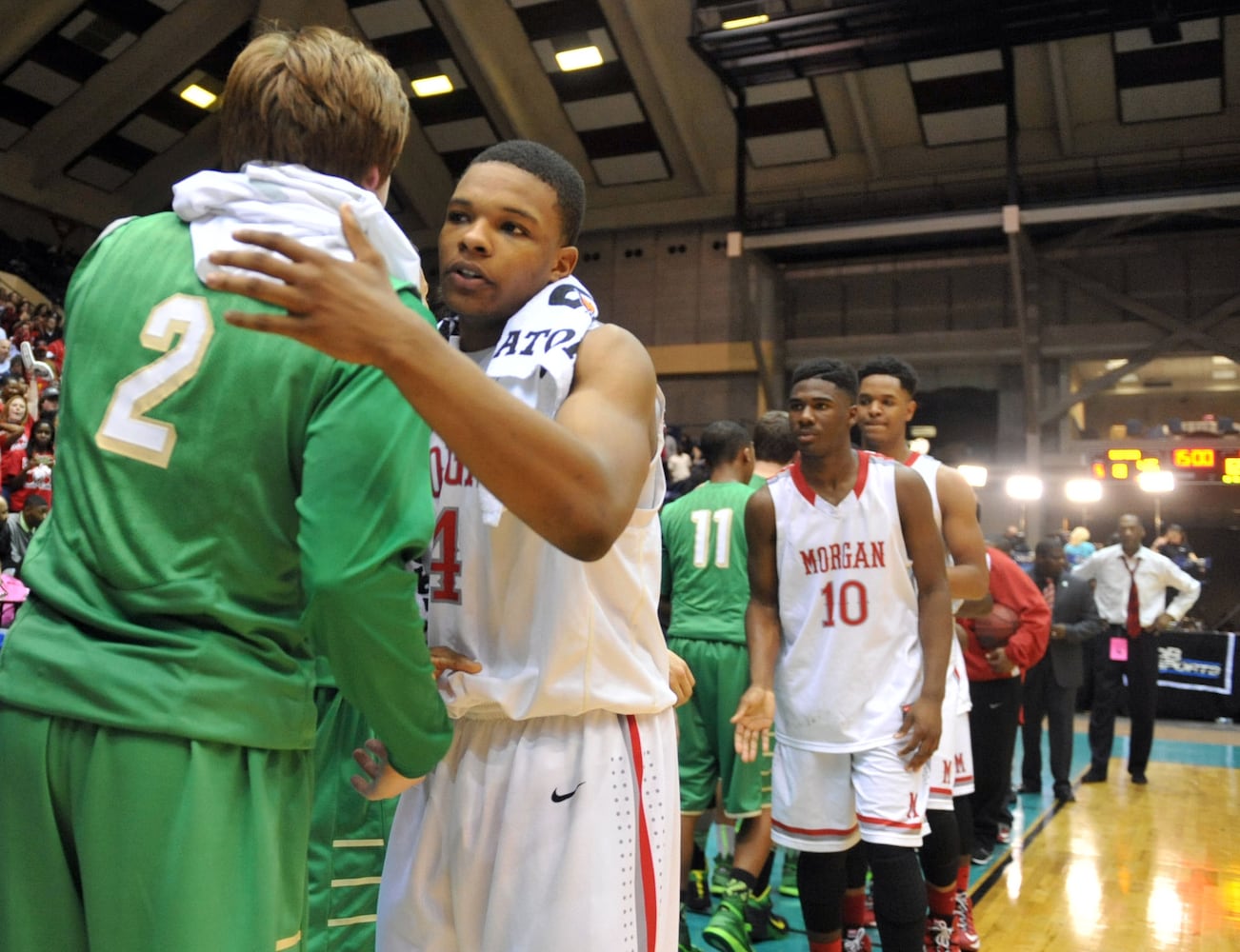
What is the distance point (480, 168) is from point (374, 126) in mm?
429

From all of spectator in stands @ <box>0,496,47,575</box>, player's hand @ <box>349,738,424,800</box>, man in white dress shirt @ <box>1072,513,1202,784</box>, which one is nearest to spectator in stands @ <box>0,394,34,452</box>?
spectator in stands @ <box>0,496,47,575</box>

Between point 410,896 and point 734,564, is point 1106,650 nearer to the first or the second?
point 734,564

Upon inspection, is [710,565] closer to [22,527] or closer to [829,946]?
[829,946]

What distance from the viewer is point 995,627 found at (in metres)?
6.20

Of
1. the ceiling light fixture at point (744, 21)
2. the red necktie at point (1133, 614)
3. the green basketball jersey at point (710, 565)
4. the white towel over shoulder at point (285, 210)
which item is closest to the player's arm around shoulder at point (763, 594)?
the green basketball jersey at point (710, 565)

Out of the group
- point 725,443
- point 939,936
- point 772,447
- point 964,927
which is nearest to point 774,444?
point 772,447

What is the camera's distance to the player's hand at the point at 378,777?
1702 millimetres

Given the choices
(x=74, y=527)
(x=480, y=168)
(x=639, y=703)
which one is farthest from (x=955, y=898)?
(x=74, y=527)

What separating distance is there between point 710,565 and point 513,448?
4084 mm

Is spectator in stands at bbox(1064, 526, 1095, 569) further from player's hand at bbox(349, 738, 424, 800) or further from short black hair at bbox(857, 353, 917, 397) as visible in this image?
player's hand at bbox(349, 738, 424, 800)

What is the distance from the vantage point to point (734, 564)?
17.5ft

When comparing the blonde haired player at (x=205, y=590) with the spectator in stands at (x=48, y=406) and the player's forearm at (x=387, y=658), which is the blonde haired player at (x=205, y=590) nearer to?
the player's forearm at (x=387, y=658)

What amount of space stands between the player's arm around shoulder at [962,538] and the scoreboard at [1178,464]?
12242 mm

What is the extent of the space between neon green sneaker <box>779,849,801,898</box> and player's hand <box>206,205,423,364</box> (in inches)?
189
